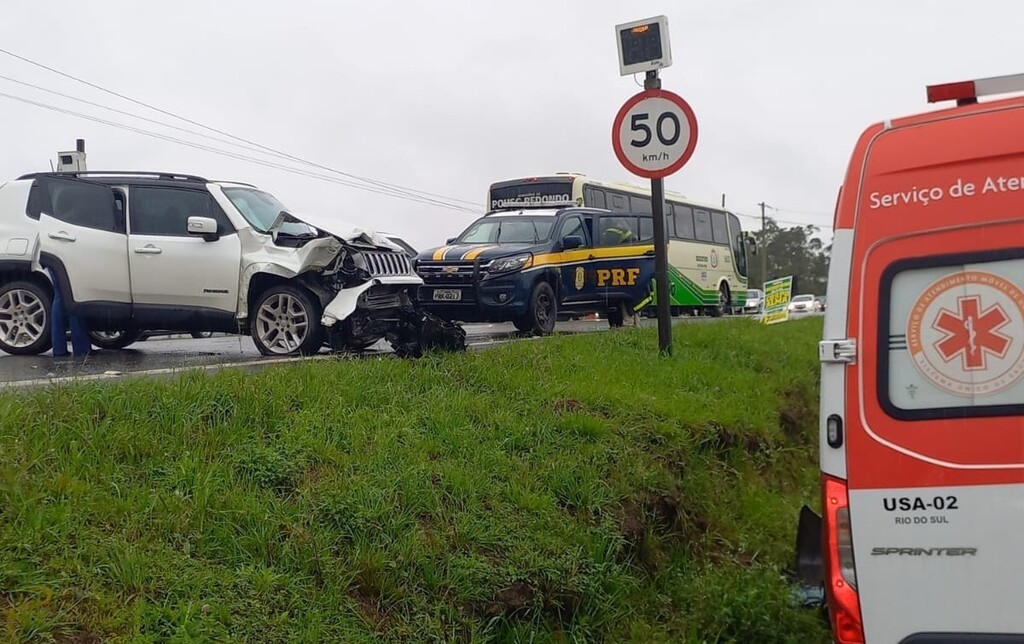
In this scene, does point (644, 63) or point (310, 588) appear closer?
point (310, 588)

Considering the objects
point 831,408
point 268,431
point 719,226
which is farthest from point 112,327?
point 719,226

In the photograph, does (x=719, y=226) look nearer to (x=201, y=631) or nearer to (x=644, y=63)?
(x=644, y=63)

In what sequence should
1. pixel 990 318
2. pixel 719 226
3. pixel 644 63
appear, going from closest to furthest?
pixel 990 318 < pixel 644 63 < pixel 719 226

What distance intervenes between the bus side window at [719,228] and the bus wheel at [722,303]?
151cm

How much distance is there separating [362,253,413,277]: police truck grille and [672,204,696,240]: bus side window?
644 inches

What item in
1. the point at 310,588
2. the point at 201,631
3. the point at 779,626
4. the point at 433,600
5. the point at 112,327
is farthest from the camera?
the point at 112,327

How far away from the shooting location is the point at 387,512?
4215 mm

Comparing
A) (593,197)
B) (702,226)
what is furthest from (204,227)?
(702,226)

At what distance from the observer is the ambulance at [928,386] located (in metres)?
2.81

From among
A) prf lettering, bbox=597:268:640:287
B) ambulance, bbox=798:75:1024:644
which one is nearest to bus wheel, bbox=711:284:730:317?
prf lettering, bbox=597:268:640:287

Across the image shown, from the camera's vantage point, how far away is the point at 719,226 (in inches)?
1120

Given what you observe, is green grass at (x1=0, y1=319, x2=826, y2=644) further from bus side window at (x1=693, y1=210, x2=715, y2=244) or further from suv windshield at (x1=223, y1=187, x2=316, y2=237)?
bus side window at (x1=693, y1=210, x2=715, y2=244)

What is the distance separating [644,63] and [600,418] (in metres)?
3.78

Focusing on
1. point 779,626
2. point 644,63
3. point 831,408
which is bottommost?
point 779,626
